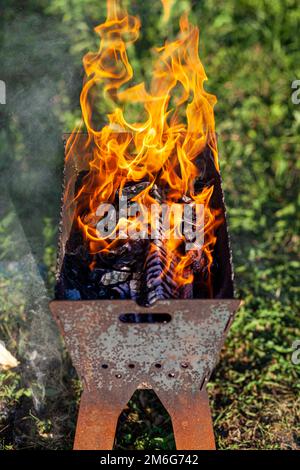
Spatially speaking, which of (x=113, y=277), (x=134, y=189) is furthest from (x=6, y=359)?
(x=134, y=189)

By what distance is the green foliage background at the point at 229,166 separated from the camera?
2867 millimetres

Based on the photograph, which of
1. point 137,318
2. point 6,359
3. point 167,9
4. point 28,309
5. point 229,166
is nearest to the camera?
point 137,318

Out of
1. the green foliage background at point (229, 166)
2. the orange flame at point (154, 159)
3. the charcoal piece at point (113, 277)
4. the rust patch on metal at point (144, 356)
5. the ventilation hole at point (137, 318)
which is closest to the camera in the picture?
the rust patch on metal at point (144, 356)

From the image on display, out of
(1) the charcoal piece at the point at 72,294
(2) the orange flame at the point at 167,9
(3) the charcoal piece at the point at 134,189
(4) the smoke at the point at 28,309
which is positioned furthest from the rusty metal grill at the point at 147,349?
(2) the orange flame at the point at 167,9

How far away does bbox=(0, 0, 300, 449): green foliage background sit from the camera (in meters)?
2.87

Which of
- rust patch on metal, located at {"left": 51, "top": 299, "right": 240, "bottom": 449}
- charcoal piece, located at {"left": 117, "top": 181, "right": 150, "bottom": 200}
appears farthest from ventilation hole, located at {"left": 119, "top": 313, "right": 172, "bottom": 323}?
charcoal piece, located at {"left": 117, "top": 181, "right": 150, "bottom": 200}

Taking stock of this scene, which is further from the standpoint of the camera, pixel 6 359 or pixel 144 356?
pixel 6 359

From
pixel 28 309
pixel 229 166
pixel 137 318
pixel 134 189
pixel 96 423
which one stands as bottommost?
pixel 96 423

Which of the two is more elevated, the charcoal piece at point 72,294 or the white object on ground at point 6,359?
the charcoal piece at point 72,294

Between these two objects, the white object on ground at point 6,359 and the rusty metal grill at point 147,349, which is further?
the white object on ground at point 6,359

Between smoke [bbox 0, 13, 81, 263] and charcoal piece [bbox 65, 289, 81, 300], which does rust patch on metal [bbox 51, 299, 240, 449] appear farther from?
smoke [bbox 0, 13, 81, 263]

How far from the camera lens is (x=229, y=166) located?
4070 mm

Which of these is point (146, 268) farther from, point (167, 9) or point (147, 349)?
point (167, 9)

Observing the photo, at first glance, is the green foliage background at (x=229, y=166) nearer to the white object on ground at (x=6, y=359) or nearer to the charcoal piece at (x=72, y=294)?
the white object on ground at (x=6, y=359)
